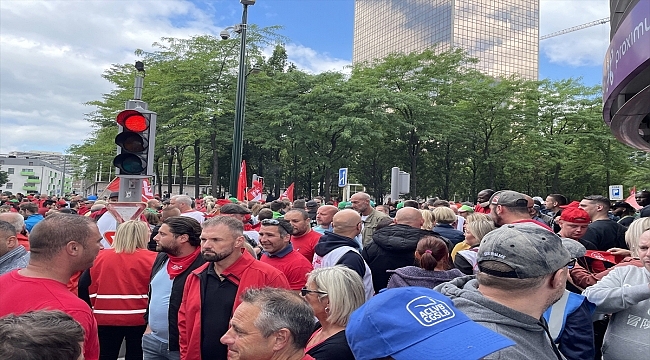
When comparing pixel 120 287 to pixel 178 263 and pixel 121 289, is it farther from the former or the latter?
pixel 178 263

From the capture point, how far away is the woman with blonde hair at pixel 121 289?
15.4 ft

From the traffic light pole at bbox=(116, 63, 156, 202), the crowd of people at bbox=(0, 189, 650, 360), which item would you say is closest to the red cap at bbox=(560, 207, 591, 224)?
the crowd of people at bbox=(0, 189, 650, 360)

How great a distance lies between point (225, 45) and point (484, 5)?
84732 mm

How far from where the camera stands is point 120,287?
4711 mm

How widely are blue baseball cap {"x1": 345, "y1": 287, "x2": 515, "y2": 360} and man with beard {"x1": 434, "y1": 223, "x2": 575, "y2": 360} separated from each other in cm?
39

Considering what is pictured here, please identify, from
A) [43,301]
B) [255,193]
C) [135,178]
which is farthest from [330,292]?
[255,193]

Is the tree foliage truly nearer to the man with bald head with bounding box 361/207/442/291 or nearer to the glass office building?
the man with bald head with bounding box 361/207/442/291

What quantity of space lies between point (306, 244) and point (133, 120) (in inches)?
103

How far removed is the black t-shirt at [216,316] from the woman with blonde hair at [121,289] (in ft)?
4.10

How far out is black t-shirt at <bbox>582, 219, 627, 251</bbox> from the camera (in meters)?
6.07

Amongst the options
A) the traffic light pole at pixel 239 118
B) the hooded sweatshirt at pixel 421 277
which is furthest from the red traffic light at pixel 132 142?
the traffic light pole at pixel 239 118

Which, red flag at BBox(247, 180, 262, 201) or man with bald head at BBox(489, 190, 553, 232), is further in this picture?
red flag at BBox(247, 180, 262, 201)

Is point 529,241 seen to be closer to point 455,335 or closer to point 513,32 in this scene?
point 455,335

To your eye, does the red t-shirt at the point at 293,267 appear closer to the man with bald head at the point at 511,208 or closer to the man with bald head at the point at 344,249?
the man with bald head at the point at 344,249
